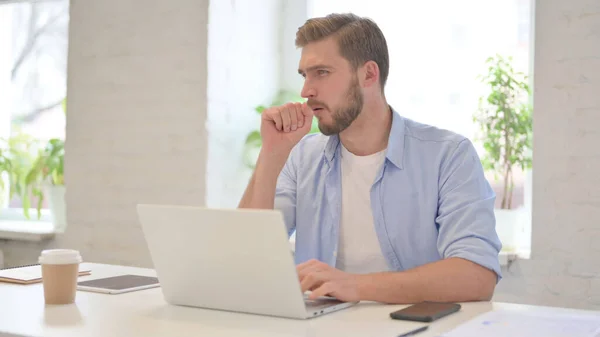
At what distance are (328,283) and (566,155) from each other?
1421 mm

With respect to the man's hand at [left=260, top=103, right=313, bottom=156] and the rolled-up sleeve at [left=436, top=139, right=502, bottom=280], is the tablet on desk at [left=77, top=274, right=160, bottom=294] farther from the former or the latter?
the rolled-up sleeve at [left=436, top=139, right=502, bottom=280]

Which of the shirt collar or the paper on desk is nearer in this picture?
the paper on desk

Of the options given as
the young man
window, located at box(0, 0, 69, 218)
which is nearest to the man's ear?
the young man

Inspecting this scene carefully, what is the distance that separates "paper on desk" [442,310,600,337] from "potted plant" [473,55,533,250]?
147cm

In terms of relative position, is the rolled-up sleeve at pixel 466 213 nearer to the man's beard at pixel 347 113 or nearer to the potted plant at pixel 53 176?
the man's beard at pixel 347 113

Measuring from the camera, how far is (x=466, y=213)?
1.76 metres

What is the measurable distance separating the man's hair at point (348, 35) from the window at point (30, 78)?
237cm

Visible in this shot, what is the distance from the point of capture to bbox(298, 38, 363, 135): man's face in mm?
2004

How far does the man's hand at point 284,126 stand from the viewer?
2.05 m

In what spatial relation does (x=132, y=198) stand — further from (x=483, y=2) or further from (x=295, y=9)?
(x=483, y=2)

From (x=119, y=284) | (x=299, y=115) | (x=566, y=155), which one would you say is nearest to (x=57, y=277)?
(x=119, y=284)

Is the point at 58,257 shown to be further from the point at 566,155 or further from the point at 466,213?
the point at 566,155

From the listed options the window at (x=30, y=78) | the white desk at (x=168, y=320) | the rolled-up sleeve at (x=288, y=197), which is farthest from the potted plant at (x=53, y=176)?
the white desk at (x=168, y=320)

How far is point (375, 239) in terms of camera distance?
1953 mm
